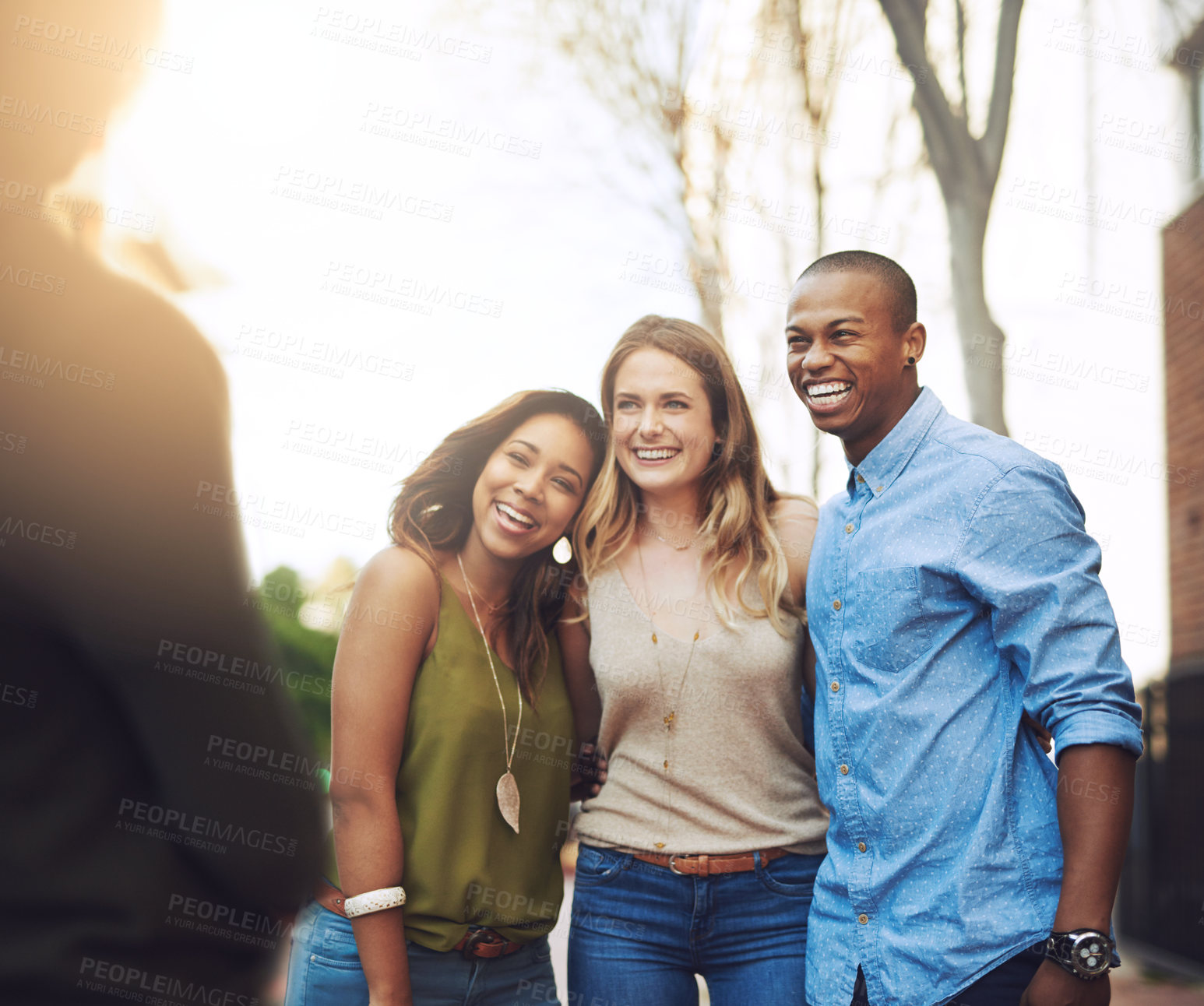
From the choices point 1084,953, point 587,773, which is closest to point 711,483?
point 587,773

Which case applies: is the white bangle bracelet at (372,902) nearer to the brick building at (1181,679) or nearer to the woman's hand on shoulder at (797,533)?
the woman's hand on shoulder at (797,533)

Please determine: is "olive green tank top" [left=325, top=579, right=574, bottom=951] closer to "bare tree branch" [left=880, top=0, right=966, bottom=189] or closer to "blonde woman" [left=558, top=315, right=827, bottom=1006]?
"blonde woman" [left=558, top=315, right=827, bottom=1006]

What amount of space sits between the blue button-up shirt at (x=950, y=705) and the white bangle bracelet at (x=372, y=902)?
34.2 inches

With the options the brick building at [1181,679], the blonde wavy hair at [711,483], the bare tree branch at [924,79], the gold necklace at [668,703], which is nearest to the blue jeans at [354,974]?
the gold necklace at [668,703]

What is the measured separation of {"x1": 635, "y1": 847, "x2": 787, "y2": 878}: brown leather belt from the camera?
206cm

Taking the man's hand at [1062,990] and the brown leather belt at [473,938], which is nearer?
the man's hand at [1062,990]

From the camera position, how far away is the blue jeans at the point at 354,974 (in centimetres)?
199

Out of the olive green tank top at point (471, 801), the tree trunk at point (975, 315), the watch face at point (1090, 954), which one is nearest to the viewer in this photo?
the watch face at point (1090, 954)

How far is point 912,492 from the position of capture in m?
1.83

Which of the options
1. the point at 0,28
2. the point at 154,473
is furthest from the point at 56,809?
the point at 0,28

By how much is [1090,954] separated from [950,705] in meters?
0.44

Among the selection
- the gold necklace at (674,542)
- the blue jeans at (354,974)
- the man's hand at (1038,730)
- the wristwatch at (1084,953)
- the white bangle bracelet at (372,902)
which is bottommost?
the blue jeans at (354,974)

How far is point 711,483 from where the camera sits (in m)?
2.47

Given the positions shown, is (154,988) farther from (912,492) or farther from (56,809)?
(912,492)
